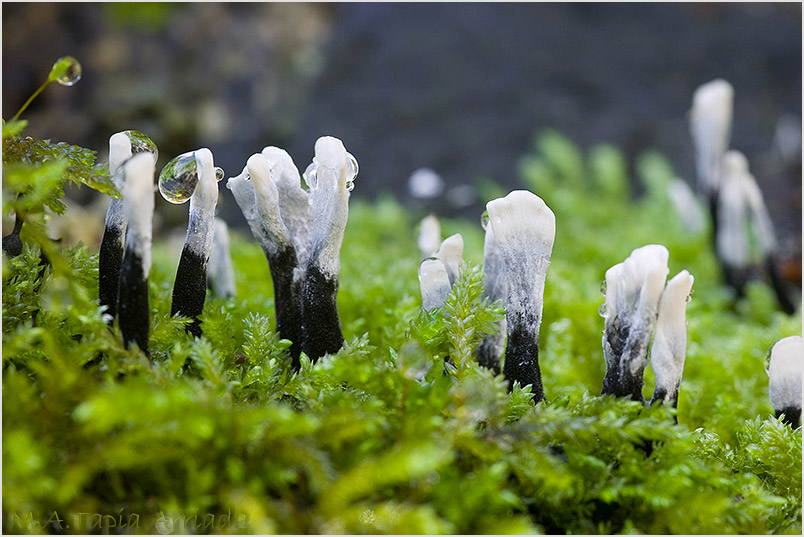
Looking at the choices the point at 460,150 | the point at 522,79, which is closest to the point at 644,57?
the point at 522,79

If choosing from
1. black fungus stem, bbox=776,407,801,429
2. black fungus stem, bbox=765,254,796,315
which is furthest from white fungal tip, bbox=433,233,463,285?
black fungus stem, bbox=765,254,796,315

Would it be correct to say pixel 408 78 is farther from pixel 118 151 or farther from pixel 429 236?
pixel 118 151

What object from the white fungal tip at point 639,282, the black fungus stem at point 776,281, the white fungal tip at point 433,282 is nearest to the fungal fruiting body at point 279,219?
the white fungal tip at point 433,282

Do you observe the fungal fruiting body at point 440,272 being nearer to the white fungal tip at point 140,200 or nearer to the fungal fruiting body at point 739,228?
the white fungal tip at point 140,200

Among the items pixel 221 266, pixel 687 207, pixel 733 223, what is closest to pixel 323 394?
pixel 221 266

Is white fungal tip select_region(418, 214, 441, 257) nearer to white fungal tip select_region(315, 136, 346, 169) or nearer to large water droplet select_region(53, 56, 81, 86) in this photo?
white fungal tip select_region(315, 136, 346, 169)

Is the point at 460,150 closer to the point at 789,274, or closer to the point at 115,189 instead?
the point at 789,274
